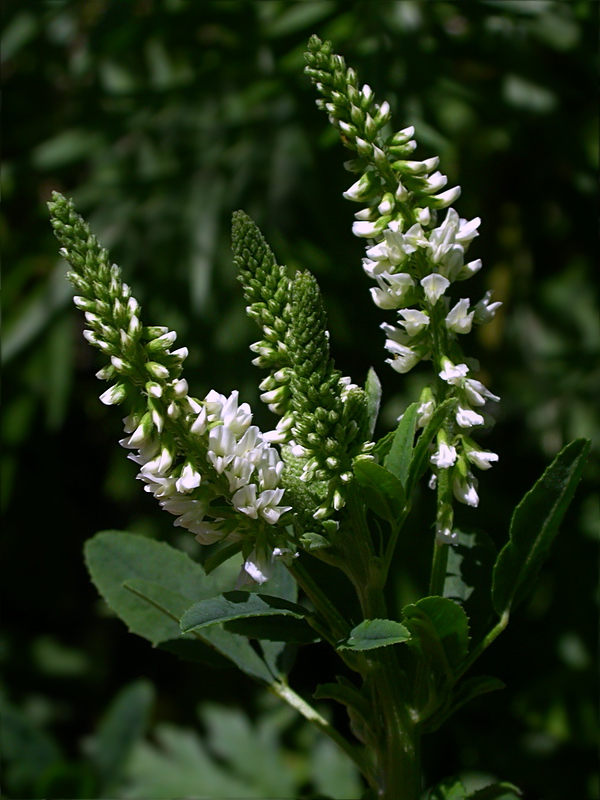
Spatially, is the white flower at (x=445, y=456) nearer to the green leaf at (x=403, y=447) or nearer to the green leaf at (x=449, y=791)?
the green leaf at (x=403, y=447)

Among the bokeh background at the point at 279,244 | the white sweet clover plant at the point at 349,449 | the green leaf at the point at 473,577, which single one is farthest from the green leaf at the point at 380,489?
the bokeh background at the point at 279,244

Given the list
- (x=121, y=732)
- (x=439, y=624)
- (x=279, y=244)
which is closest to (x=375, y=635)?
(x=439, y=624)

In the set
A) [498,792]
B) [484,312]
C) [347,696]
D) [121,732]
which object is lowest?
[121,732]

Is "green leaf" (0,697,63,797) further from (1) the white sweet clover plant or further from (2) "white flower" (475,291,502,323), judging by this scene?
(2) "white flower" (475,291,502,323)

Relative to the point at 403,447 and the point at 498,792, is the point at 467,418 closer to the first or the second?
the point at 403,447

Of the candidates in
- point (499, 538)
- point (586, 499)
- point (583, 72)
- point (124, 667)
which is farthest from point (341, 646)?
point (124, 667)

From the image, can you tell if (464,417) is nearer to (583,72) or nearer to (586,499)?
(586,499)
